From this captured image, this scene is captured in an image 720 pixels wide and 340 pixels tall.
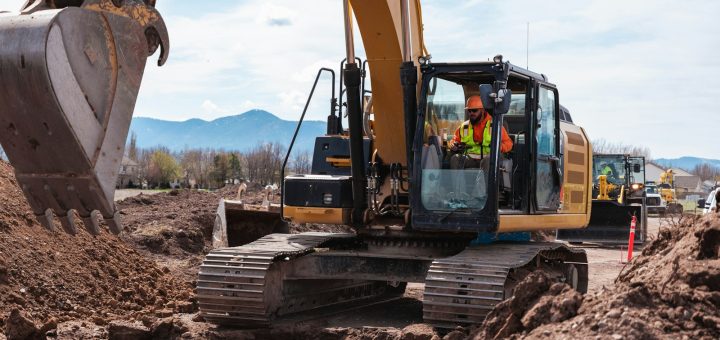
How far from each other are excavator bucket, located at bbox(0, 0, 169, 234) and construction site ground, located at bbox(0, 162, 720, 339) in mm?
2323

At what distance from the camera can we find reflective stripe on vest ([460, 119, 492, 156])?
8.75 m

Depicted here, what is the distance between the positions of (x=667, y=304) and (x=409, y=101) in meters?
3.68

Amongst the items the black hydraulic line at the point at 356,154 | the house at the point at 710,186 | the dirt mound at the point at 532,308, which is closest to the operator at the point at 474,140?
the black hydraulic line at the point at 356,154

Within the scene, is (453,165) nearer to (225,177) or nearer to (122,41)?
(122,41)

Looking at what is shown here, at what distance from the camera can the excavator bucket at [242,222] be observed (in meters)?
14.5

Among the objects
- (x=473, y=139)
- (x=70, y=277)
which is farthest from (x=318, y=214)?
(x=70, y=277)

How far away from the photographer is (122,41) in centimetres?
669

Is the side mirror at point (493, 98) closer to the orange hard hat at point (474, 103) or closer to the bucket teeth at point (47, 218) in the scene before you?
the orange hard hat at point (474, 103)

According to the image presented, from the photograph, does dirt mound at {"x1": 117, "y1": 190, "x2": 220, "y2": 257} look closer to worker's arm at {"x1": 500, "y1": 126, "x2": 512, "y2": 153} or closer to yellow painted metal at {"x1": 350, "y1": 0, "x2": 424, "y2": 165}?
yellow painted metal at {"x1": 350, "y1": 0, "x2": 424, "y2": 165}

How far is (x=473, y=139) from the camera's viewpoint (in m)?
8.86

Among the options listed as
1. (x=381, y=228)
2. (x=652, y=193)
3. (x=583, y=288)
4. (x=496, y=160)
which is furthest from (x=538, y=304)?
(x=652, y=193)

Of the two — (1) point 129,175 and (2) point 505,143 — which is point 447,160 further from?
(1) point 129,175

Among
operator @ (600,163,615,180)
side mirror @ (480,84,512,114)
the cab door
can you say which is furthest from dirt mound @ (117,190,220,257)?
operator @ (600,163,615,180)

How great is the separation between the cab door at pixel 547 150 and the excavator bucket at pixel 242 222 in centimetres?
541
